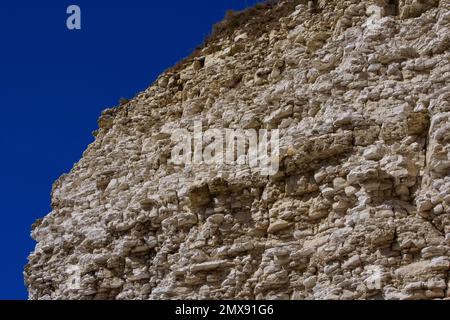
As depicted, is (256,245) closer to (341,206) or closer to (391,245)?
(341,206)

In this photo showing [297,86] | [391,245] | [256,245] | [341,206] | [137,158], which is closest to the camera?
[391,245]

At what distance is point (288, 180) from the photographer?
482 inches

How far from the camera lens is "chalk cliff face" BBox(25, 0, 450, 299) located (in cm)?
1074

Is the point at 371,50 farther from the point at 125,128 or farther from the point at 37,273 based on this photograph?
the point at 37,273

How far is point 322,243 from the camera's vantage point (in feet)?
36.9

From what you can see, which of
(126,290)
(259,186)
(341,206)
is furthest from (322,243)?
(126,290)

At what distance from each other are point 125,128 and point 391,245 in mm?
6737

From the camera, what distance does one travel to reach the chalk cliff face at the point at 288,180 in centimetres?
1074

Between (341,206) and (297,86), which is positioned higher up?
(297,86)

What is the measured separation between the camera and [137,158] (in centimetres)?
1511

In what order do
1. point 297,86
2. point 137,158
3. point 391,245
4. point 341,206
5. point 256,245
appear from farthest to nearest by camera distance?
point 137,158, point 297,86, point 256,245, point 341,206, point 391,245

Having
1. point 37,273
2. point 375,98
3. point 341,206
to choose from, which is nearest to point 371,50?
point 375,98

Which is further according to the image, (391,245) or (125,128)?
(125,128)

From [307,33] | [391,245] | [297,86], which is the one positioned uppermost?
[307,33]
